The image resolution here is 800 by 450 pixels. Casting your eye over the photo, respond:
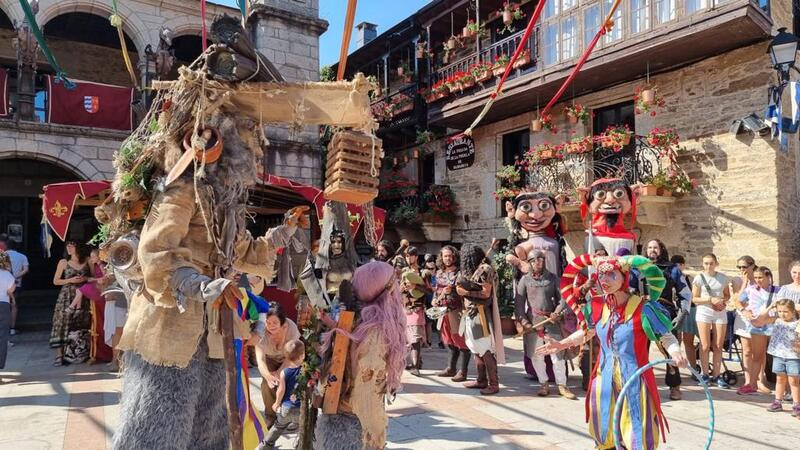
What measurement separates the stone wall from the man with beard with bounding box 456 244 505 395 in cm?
560

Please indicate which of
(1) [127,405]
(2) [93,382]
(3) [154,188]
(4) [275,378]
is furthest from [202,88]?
(2) [93,382]

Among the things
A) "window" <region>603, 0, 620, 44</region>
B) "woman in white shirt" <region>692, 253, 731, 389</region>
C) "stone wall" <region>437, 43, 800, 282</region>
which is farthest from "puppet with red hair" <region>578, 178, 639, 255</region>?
"window" <region>603, 0, 620, 44</region>

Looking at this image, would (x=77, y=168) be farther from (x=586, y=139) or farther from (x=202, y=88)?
(x=586, y=139)

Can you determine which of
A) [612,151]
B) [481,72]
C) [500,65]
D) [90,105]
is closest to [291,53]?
[90,105]

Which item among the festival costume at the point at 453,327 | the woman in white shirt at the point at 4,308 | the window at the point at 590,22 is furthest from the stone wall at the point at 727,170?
the woman in white shirt at the point at 4,308

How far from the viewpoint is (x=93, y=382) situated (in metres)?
6.12

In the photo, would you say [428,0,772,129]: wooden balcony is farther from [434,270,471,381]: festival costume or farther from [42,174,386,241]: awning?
[42,174,386,241]: awning

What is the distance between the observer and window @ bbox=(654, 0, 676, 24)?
9000 millimetres

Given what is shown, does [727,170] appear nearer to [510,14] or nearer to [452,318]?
[510,14]

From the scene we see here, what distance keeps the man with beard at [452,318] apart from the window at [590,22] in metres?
6.33

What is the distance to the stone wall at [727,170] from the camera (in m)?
8.62

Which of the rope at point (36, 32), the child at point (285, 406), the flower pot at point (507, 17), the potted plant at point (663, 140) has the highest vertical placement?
the flower pot at point (507, 17)

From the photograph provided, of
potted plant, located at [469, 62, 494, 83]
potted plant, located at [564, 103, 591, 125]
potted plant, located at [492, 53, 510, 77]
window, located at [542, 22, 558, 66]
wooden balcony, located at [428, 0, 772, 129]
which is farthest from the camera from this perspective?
potted plant, located at [469, 62, 494, 83]

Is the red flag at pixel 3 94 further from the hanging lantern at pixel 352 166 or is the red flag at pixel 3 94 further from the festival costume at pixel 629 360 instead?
the festival costume at pixel 629 360
